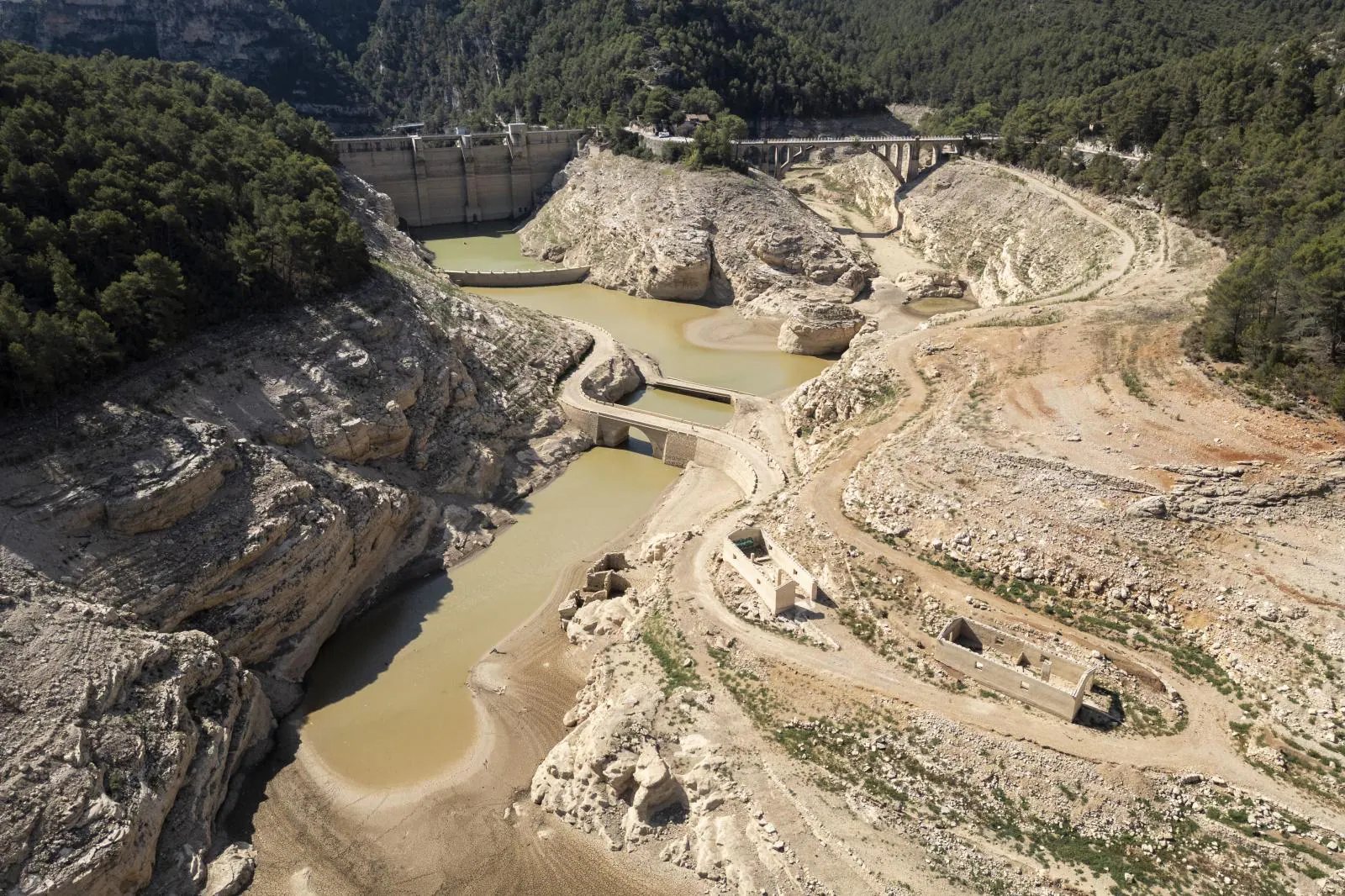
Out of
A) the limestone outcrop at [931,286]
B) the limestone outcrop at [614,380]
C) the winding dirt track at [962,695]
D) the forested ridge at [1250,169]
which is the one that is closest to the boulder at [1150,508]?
the winding dirt track at [962,695]

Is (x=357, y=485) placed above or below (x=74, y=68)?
below

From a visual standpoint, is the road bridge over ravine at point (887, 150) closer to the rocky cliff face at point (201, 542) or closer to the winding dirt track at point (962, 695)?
the rocky cliff face at point (201, 542)

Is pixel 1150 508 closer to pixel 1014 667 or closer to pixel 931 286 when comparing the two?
pixel 1014 667

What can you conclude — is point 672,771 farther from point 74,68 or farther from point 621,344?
point 74,68

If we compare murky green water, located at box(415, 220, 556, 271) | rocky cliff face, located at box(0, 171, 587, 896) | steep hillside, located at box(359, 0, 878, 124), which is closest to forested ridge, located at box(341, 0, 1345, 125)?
steep hillside, located at box(359, 0, 878, 124)

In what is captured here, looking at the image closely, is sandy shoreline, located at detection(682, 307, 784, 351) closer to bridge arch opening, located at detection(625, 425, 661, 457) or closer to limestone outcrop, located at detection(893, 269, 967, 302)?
limestone outcrop, located at detection(893, 269, 967, 302)

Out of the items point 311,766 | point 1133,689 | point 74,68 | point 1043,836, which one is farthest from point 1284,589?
point 74,68
